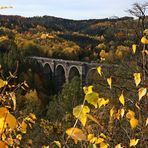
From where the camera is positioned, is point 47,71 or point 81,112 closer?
point 81,112

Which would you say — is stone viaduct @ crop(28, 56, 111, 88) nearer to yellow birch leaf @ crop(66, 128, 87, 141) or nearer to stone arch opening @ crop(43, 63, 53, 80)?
stone arch opening @ crop(43, 63, 53, 80)

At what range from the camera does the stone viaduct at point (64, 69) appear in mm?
47875

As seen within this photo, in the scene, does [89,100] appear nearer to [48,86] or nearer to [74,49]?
[48,86]

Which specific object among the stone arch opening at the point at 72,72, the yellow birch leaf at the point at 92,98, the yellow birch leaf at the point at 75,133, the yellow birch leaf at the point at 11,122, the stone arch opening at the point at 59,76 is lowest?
the stone arch opening at the point at 59,76

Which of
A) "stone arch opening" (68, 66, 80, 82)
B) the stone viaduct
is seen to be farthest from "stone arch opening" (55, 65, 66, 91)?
"stone arch opening" (68, 66, 80, 82)

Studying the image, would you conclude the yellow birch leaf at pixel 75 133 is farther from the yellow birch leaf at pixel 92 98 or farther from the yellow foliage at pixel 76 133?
the yellow birch leaf at pixel 92 98

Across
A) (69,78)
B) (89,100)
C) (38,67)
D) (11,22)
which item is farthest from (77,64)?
(11,22)

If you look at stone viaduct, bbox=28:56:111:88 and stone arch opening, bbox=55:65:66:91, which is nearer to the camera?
stone viaduct, bbox=28:56:111:88

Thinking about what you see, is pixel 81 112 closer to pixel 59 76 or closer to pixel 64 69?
pixel 64 69

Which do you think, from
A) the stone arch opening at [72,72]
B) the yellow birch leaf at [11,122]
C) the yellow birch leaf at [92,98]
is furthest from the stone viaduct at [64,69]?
the yellow birch leaf at [11,122]

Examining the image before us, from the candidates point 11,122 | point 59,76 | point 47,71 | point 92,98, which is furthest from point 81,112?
point 47,71

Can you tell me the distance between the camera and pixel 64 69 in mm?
54281

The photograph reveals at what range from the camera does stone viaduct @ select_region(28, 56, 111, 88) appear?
47.9 metres

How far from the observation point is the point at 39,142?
49.6 feet
